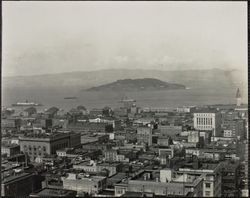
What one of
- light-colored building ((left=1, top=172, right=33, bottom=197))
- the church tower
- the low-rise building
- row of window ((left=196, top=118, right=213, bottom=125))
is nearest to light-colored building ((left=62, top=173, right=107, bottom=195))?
the low-rise building

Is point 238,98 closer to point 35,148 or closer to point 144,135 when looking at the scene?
point 144,135

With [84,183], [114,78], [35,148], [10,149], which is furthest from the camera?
[35,148]

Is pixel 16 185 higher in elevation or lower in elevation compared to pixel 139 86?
lower

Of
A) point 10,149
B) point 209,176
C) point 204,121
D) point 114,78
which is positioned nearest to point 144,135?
point 204,121

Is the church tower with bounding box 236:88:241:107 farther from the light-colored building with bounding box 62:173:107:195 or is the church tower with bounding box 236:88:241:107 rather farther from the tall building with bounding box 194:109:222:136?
the light-colored building with bounding box 62:173:107:195

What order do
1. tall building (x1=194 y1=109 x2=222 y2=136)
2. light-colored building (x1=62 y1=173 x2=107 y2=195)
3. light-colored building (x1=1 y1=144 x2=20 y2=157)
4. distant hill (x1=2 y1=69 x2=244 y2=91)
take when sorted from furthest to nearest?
tall building (x1=194 y1=109 x2=222 y2=136) < light-colored building (x1=1 y1=144 x2=20 y2=157) < light-colored building (x1=62 y1=173 x2=107 y2=195) < distant hill (x1=2 y1=69 x2=244 y2=91)

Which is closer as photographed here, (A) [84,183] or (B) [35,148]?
(A) [84,183]

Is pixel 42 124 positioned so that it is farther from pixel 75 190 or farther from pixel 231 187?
pixel 231 187

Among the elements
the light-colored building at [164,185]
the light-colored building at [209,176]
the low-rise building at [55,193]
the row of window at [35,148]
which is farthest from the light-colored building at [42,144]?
the light-colored building at [209,176]
